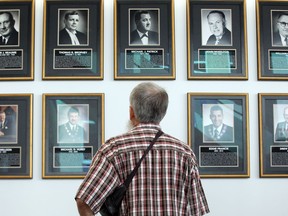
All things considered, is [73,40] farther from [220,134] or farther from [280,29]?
[280,29]

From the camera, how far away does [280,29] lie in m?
3.95

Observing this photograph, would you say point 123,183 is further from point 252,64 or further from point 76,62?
point 252,64

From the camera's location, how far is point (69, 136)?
148 inches

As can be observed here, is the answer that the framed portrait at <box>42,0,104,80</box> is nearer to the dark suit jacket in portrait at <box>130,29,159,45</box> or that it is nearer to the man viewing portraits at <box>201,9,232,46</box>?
the dark suit jacket in portrait at <box>130,29,159,45</box>

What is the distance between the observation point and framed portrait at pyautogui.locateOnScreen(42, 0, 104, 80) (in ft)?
12.5

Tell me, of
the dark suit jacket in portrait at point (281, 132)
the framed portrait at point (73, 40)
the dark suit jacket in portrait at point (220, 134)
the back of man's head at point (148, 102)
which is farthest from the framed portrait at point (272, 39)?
the back of man's head at point (148, 102)

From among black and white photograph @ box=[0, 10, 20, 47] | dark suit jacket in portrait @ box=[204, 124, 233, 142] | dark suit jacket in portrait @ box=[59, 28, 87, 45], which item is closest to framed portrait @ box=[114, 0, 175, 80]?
dark suit jacket in portrait @ box=[59, 28, 87, 45]

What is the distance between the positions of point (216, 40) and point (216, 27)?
0.36 feet

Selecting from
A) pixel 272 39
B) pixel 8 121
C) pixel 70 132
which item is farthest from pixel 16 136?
pixel 272 39

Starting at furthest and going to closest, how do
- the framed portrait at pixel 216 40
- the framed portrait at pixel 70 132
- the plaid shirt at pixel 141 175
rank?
1. the framed portrait at pixel 216 40
2. the framed portrait at pixel 70 132
3. the plaid shirt at pixel 141 175

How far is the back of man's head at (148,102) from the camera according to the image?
94.3 inches

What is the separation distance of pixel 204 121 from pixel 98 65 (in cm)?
94

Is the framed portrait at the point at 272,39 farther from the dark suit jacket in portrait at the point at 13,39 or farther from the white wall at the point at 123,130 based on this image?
the dark suit jacket in portrait at the point at 13,39

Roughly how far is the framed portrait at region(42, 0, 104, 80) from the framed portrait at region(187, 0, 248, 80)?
0.73 meters
